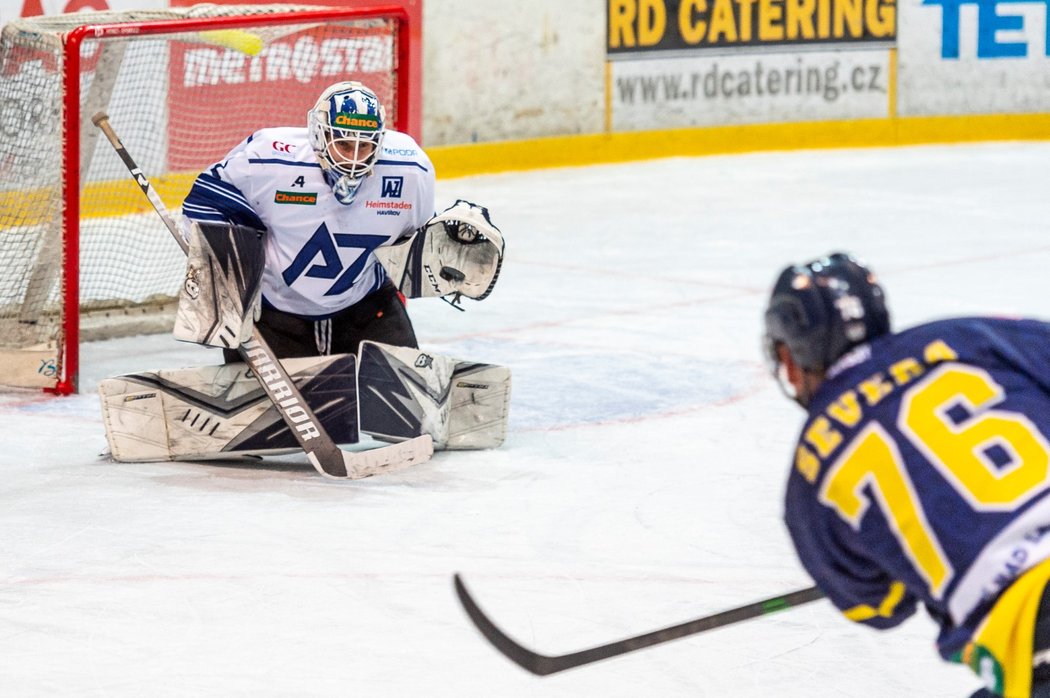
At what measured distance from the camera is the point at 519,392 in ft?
17.4

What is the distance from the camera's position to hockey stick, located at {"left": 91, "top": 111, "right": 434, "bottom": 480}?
4.34 m

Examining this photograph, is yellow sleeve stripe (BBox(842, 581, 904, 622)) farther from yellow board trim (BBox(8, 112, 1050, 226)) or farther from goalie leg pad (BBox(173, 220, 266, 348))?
yellow board trim (BBox(8, 112, 1050, 226))

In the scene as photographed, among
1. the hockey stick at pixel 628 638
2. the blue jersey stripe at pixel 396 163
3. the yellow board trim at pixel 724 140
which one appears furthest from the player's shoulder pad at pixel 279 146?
the yellow board trim at pixel 724 140

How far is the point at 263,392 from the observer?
4477 mm

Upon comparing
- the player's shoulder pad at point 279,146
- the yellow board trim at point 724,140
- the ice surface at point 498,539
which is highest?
the yellow board trim at point 724,140

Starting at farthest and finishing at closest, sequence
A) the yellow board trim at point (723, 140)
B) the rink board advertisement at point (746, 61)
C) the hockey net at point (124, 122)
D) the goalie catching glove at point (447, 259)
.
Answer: the rink board advertisement at point (746, 61), the yellow board trim at point (723, 140), the hockey net at point (124, 122), the goalie catching glove at point (447, 259)

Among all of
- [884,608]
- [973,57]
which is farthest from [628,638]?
[973,57]

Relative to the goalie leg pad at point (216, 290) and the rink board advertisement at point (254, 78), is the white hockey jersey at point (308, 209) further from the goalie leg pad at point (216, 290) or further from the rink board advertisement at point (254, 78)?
the rink board advertisement at point (254, 78)

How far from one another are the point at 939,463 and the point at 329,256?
296 centimetres

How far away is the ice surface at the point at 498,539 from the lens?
3066 mm

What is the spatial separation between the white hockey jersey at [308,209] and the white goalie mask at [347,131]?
0.29ft

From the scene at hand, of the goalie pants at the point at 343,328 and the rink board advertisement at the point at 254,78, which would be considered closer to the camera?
the goalie pants at the point at 343,328

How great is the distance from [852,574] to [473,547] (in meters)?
1.92

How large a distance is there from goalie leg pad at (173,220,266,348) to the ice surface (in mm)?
350
